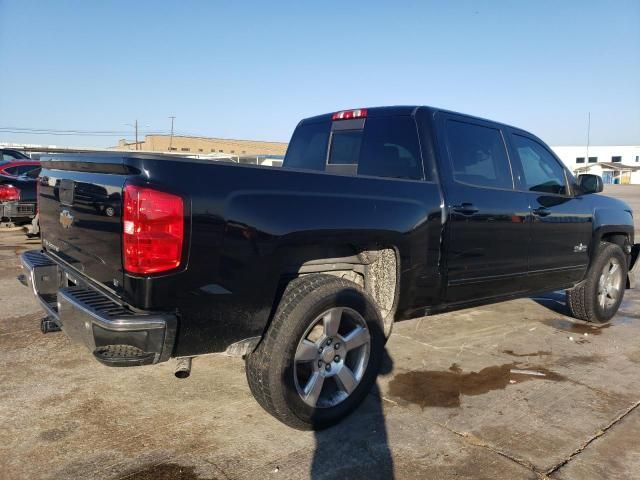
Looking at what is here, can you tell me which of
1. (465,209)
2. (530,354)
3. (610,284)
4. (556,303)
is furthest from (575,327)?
(465,209)

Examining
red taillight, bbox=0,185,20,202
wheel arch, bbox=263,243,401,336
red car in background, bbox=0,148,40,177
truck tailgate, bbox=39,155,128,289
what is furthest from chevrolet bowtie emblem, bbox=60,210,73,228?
red car in background, bbox=0,148,40,177

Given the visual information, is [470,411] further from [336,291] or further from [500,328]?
[500,328]

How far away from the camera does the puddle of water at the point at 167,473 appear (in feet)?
8.36

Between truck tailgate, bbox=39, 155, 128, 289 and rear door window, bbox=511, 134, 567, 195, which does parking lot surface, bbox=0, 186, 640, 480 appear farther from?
rear door window, bbox=511, 134, 567, 195

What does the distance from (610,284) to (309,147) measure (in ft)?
12.2

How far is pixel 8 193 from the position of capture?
32.5 feet

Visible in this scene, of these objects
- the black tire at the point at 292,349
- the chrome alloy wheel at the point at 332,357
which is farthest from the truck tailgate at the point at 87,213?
the chrome alloy wheel at the point at 332,357

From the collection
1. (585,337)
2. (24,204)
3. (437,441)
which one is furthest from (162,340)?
(24,204)

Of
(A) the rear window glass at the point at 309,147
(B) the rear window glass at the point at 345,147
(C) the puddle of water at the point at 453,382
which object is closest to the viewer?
(C) the puddle of water at the point at 453,382

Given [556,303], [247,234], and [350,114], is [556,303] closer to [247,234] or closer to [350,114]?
[350,114]

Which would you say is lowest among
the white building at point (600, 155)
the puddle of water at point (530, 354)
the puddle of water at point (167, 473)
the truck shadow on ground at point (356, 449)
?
the puddle of water at point (167, 473)

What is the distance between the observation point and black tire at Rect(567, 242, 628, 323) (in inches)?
214

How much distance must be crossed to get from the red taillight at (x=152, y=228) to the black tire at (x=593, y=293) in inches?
181

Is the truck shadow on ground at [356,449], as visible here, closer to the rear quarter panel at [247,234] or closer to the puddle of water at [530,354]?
the rear quarter panel at [247,234]
